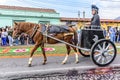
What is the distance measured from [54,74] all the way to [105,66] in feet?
6.59

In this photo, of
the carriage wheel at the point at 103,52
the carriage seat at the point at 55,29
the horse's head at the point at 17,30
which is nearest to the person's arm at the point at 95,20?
the carriage wheel at the point at 103,52

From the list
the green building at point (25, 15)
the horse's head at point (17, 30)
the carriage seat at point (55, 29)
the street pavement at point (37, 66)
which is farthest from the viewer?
the green building at point (25, 15)

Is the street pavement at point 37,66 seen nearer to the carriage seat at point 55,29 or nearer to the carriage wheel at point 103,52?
the carriage wheel at point 103,52

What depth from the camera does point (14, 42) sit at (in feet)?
69.3

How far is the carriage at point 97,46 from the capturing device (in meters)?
9.25

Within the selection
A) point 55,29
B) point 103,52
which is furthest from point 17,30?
point 103,52

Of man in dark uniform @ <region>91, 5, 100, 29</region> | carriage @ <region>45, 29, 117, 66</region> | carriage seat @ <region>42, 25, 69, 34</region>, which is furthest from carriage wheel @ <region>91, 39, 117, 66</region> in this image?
carriage seat @ <region>42, 25, 69, 34</region>

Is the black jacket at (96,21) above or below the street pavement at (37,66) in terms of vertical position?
above

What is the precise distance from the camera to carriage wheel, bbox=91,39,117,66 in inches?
363

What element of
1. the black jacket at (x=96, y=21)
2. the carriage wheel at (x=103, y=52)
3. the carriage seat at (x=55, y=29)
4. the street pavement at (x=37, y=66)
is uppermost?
the black jacket at (x=96, y=21)

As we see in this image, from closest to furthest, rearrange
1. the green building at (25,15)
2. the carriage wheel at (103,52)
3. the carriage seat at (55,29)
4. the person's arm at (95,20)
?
1. the carriage wheel at (103,52)
2. the carriage seat at (55,29)
3. the person's arm at (95,20)
4. the green building at (25,15)

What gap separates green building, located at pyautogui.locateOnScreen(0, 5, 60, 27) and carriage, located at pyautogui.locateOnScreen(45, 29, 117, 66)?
2230 centimetres

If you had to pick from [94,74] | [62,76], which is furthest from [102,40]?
[62,76]

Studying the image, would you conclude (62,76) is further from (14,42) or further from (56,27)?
(14,42)
